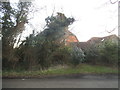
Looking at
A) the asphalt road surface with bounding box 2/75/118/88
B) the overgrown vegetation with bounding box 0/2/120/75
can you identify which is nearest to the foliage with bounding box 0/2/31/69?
the overgrown vegetation with bounding box 0/2/120/75

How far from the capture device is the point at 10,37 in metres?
8.19

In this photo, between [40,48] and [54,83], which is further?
[40,48]

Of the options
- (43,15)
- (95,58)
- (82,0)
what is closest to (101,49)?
(95,58)

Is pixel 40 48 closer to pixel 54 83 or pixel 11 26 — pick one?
pixel 11 26

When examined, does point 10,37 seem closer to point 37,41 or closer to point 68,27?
point 37,41

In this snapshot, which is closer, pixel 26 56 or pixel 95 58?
pixel 26 56

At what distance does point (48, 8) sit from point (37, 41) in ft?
9.53

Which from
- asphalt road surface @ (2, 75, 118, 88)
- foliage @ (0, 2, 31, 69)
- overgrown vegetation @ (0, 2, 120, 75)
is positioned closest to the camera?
asphalt road surface @ (2, 75, 118, 88)

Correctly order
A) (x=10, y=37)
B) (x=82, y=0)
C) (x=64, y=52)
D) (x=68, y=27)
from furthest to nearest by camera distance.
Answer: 1. (x=68, y=27)
2. (x=64, y=52)
3. (x=10, y=37)
4. (x=82, y=0)

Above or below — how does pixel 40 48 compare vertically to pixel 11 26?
below

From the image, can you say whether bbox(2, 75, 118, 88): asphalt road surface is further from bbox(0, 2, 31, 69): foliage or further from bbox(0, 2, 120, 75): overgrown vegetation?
bbox(0, 2, 31, 69): foliage

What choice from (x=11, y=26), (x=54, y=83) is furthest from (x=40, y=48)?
(x=54, y=83)

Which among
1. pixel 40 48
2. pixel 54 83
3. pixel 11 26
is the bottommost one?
pixel 54 83

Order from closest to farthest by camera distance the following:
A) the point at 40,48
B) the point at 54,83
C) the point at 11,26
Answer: the point at 54,83 < the point at 11,26 < the point at 40,48
